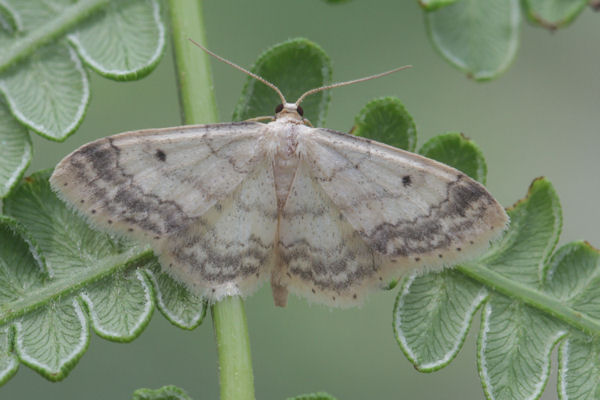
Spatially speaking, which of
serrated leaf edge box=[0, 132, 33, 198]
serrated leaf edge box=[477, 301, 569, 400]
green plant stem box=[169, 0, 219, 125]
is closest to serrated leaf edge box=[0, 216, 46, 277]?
serrated leaf edge box=[0, 132, 33, 198]

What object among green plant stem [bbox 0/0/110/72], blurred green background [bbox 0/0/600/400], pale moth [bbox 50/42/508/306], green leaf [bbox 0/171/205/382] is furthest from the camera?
blurred green background [bbox 0/0/600/400]

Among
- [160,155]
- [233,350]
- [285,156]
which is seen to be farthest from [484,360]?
[160,155]

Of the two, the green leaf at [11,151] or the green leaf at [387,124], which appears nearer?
the green leaf at [11,151]

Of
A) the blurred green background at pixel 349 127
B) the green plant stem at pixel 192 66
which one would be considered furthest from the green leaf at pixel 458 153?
the blurred green background at pixel 349 127

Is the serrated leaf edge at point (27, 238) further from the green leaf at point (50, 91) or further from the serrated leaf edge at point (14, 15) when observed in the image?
the serrated leaf edge at point (14, 15)

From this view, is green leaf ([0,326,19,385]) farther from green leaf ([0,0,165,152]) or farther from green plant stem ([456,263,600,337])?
green plant stem ([456,263,600,337])

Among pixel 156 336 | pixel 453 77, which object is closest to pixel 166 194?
pixel 156 336
